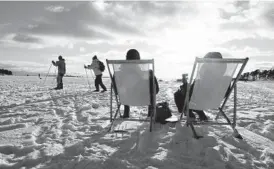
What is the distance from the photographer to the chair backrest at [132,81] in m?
3.37

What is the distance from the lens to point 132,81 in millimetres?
3498

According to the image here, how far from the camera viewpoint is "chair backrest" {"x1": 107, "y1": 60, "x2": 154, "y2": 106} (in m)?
3.37

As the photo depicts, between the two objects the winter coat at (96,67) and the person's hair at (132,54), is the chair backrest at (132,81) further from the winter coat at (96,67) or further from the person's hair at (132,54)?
the winter coat at (96,67)

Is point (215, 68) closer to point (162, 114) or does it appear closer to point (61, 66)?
point (162, 114)

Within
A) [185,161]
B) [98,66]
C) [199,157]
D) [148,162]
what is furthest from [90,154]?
[98,66]

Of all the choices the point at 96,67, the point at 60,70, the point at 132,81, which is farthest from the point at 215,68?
the point at 60,70

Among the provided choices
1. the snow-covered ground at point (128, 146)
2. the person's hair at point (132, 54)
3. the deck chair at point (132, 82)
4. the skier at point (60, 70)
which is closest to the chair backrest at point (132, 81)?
the deck chair at point (132, 82)

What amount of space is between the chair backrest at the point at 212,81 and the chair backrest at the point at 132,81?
0.78 meters

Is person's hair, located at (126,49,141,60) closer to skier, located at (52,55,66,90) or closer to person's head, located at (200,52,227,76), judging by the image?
person's head, located at (200,52,227,76)

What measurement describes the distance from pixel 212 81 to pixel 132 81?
1.32 m

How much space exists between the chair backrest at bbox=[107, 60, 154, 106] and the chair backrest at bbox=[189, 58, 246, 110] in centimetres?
78

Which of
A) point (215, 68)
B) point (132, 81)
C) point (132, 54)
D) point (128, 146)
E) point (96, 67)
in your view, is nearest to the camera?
point (128, 146)

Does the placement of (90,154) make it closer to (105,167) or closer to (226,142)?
(105,167)

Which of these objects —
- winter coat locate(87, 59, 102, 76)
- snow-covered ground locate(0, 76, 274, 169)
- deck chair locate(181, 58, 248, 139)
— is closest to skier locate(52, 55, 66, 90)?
winter coat locate(87, 59, 102, 76)
